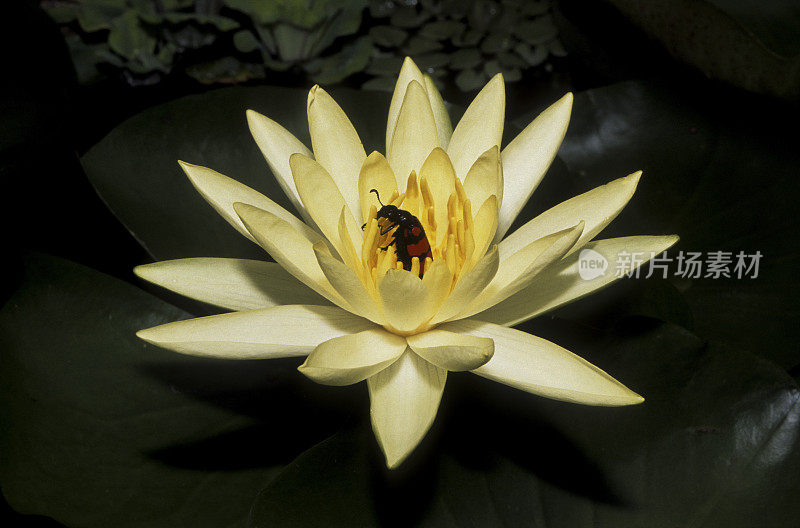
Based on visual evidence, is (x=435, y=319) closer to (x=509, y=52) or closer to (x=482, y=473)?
(x=482, y=473)

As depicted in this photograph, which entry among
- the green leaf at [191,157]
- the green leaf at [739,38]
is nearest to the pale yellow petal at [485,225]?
the green leaf at [191,157]

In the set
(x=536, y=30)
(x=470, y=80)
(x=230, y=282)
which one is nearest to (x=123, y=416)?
(x=230, y=282)

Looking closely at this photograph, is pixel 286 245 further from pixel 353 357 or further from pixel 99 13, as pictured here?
pixel 99 13

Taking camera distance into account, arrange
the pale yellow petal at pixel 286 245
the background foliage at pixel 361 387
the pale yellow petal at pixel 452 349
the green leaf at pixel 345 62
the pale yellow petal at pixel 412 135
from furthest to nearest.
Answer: the green leaf at pixel 345 62 → the pale yellow petal at pixel 412 135 → the background foliage at pixel 361 387 → the pale yellow petal at pixel 286 245 → the pale yellow petal at pixel 452 349

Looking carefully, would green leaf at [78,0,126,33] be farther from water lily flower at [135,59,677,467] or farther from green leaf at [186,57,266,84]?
water lily flower at [135,59,677,467]

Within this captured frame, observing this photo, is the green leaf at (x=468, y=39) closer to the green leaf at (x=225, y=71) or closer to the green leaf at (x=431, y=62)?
the green leaf at (x=431, y=62)

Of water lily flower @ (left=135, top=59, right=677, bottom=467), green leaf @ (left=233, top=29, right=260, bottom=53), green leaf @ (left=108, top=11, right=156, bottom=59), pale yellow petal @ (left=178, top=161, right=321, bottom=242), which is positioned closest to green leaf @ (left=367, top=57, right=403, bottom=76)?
green leaf @ (left=233, top=29, right=260, bottom=53)
